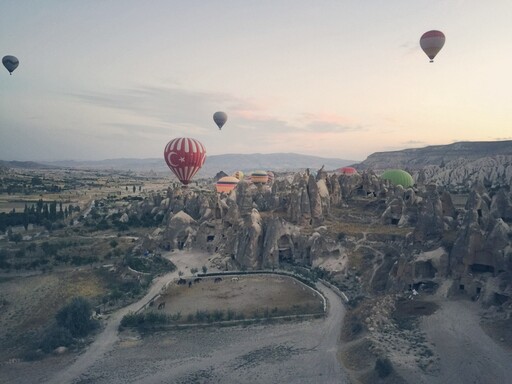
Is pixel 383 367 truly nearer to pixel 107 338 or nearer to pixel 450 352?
pixel 450 352

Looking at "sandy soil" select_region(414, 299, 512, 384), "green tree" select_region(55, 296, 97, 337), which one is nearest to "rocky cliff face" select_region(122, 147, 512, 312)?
"sandy soil" select_region(414, 299, 512, 384)

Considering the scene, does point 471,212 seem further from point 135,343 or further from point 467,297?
point 135,343

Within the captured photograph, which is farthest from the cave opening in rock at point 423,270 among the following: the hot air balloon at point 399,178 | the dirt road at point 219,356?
the hot air balloon at point 399,178

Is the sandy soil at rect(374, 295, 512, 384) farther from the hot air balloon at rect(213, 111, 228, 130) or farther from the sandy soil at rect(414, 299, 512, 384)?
the hot air balloon at rect(213, 111, 228, 130)

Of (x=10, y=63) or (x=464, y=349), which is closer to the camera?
(x=464, y=349)

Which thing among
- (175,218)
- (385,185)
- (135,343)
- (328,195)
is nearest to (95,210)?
(175,218)

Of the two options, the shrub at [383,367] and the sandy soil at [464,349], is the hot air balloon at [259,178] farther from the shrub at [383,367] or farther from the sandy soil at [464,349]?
the shrub at [383,367]

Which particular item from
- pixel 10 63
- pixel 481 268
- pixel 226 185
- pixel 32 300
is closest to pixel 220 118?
pixel 226 185
